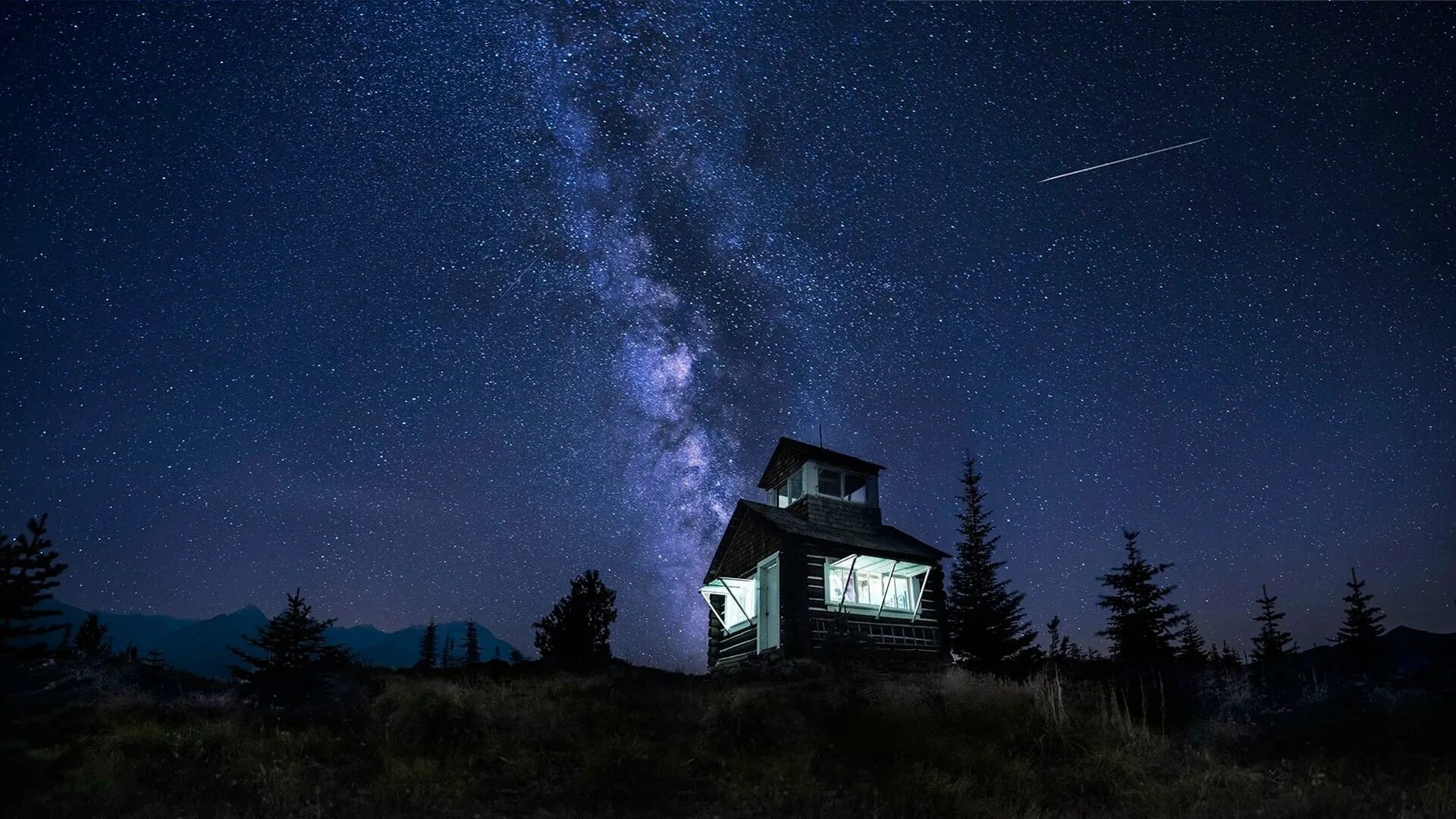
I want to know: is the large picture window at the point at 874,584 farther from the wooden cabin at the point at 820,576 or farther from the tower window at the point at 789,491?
the tower window at the point at 789,491

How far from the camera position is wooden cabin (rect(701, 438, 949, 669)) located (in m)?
24.1

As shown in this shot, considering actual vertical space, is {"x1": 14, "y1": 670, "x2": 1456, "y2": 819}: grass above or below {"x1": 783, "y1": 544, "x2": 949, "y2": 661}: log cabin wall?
below

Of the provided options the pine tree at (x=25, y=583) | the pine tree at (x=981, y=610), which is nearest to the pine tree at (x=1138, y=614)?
the pine tree at (x=981, y=610)

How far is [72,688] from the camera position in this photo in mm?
15898

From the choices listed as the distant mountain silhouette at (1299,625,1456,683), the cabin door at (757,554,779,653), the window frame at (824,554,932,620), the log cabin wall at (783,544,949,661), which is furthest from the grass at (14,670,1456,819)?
the cabin door at (757,554,779,653)

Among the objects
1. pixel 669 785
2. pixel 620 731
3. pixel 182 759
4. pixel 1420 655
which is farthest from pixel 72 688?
pixel 1420 655

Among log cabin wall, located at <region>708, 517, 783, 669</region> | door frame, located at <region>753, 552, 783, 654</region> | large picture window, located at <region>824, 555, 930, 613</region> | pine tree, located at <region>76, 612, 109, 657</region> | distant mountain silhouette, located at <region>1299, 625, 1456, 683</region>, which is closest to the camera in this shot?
distant mountain silhouette, located at <region>1299, 625, 1456, 683</region>

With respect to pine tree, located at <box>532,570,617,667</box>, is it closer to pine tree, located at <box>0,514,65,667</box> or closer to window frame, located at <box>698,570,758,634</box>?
window frame, located at <box>698,570,758,634</box>

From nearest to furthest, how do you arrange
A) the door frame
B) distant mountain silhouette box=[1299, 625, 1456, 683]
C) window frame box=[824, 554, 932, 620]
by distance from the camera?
distant mountain silhouette box=[1299, 625, 1456, 683] < the door frame < window frame box=[824, 554, 932, 620]

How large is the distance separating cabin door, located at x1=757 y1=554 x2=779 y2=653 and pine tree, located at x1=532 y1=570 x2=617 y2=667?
37.2 feet

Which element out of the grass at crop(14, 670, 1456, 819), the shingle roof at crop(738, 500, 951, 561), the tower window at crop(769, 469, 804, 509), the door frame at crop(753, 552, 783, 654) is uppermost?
the tower window at crop(769, 469, 804, 509)

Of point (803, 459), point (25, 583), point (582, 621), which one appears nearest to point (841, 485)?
point (803, 459)

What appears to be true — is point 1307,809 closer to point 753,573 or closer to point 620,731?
point 620,731

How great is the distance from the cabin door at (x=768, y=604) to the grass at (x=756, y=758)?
7.93 metres
